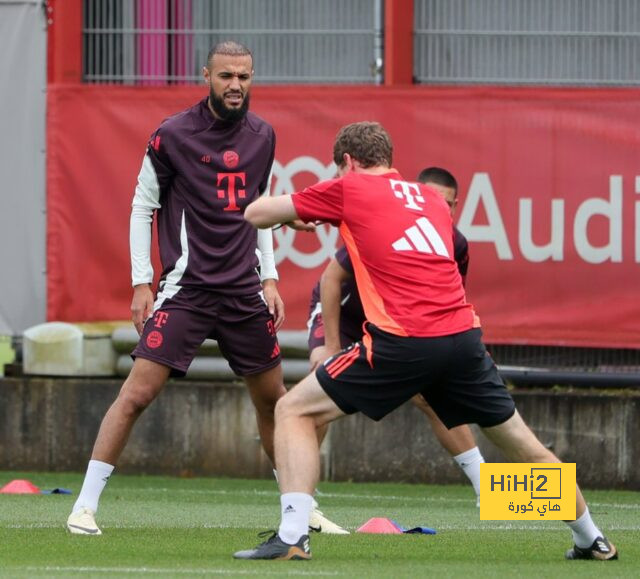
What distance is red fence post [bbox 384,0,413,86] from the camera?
14383 mm

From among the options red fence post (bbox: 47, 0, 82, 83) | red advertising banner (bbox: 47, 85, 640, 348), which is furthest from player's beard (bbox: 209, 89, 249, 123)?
red fence post (bbox: 47, 0, 82, 83)

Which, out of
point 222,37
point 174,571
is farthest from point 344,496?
point 174,571

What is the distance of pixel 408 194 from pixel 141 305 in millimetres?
1820

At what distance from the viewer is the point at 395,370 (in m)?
7.28

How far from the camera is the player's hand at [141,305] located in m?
8.74

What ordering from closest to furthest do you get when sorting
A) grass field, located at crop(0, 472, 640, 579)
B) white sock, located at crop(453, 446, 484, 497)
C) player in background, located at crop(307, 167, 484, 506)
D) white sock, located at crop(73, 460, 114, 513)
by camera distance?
grass field, located at crop(0, 472, 640, 579) < white sock, located at crop(73, 460, 114, 513) < player in background, located at crop(307, 167, 484, 506) < white sock, located at crop(453, 446, 484, 497)

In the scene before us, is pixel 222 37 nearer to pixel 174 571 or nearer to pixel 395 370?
pixel 395 370

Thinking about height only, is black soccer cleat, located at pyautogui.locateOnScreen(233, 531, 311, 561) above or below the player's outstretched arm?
below

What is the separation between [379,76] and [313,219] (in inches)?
284

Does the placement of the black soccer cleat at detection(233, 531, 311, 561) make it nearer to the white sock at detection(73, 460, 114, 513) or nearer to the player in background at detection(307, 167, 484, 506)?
the white sock at detection(73, 460, 114, 513)

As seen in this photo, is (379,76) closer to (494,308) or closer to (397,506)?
(494,308)

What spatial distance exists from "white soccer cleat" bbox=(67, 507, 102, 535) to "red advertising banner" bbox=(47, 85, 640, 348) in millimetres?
5497

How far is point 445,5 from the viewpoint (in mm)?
14516

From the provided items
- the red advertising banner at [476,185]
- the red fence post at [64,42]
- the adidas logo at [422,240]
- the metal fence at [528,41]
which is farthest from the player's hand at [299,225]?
the red fence post at [64,42]
